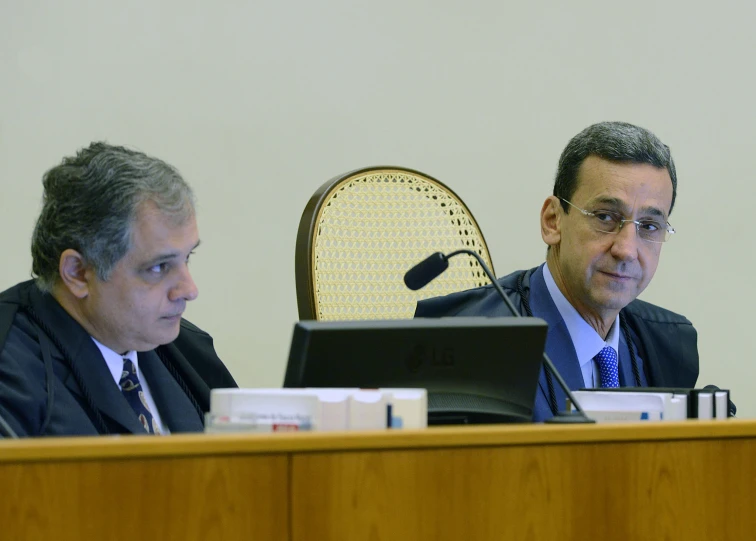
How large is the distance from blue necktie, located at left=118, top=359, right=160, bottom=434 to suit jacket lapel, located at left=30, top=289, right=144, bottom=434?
0.25 feet

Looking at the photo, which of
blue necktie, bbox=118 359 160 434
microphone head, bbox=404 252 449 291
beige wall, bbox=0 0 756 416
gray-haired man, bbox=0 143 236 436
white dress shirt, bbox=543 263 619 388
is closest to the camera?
microphone head, bbox=404 252 449 291

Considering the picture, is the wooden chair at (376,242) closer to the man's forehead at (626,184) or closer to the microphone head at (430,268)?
the man's forehead at (626,184)

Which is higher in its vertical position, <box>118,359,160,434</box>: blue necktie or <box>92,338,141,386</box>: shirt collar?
<box>92,338,141,386</box>: shirt collar

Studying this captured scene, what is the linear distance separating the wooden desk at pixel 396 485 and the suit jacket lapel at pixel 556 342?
76 cm

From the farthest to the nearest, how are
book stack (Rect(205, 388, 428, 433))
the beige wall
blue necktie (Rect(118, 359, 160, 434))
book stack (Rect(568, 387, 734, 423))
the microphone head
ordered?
the beige wall → blue necktie (Rect(118, 359, 160, 434)) → the microphone head → book stack (Rect(568, 387, 734, 423)) → book stack (Rect(205, 388, 428, 433))

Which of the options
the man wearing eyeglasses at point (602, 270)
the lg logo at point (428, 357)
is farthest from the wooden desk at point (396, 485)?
the man wearing eyeglasses at point (602, 270)

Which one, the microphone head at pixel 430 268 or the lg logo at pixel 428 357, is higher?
the microphone head at pixel 430 268

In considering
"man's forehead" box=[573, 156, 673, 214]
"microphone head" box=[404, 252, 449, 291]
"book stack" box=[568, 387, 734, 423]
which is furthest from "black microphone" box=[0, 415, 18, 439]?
"man's forehead" box=[573, 156, 673, 214]

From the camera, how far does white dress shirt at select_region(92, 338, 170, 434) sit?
5.75ft

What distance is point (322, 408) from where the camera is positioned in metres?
1.16

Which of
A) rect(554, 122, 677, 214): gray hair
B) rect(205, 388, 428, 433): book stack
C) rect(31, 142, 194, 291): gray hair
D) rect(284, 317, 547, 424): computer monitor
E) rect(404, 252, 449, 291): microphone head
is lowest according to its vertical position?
rect(205, 388, 428, 433): book stack

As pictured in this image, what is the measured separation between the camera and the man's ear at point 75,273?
171 cm

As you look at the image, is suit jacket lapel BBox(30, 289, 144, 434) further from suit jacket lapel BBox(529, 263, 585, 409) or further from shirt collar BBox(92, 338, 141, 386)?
suit jacket lapel BBox(529, 263, 585, 409)

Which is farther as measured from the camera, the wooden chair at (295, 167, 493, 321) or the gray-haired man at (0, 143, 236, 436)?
the wooden chair at (295, 167, 493, 321)
